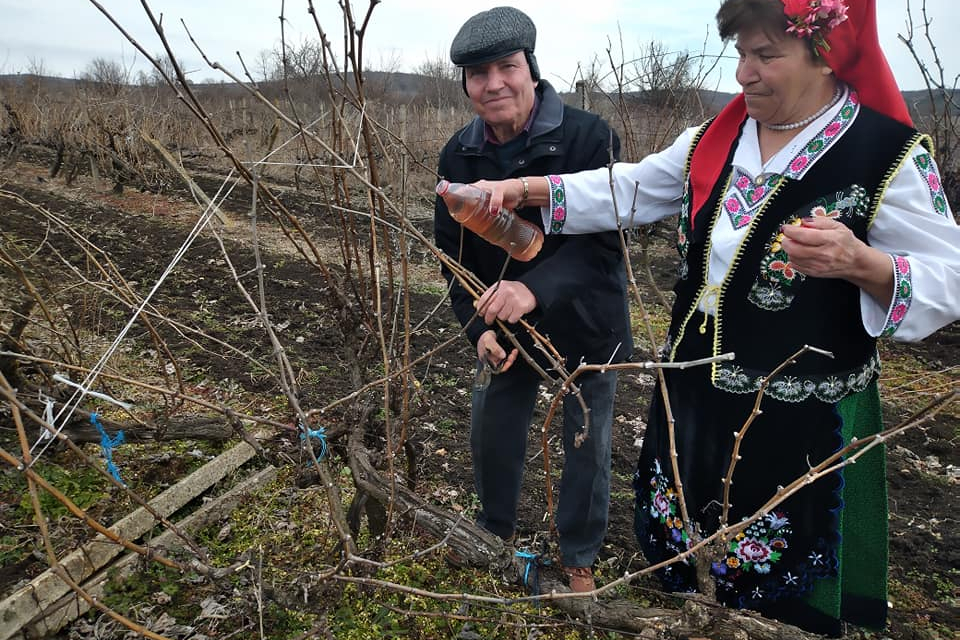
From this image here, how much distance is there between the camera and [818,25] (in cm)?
135

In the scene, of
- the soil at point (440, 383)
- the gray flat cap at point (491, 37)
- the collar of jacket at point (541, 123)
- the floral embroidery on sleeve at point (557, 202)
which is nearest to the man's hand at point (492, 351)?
the soil at point (440, 383)

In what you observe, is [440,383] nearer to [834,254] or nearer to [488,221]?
[488,221]

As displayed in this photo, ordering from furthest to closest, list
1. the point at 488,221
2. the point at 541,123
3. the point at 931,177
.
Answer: the point at 541,123 < the point at 488,221 < the point at 931,177

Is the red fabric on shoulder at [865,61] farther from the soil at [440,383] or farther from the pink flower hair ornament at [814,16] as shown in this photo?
the soil at [440,383]

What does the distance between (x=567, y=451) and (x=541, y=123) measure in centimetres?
106

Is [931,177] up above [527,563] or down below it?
above

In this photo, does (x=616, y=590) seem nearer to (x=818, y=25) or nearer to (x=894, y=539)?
(x=894, y=539)

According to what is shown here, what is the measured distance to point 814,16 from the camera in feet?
4.39

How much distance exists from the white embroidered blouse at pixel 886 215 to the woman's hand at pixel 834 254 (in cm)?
4

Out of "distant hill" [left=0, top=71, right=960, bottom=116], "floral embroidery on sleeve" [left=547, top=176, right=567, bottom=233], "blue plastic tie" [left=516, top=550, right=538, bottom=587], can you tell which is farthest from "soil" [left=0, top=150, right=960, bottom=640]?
"distant hill" [left=0, top=71, right=960, bottom=116]

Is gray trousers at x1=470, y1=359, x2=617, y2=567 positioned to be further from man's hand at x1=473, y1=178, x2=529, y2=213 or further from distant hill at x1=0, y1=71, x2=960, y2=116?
distant hill at x1=0, y1=71, x2=960, y2=116

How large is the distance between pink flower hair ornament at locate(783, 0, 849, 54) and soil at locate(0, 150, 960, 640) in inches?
32.8

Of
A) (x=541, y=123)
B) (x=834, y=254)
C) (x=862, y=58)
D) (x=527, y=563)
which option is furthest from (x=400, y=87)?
(x=834, y=254)

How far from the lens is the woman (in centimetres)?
138
